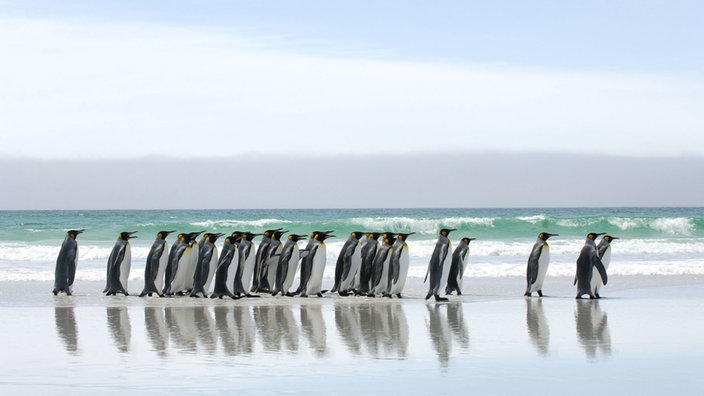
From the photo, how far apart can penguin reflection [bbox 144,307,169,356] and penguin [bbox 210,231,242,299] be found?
6.02 feet

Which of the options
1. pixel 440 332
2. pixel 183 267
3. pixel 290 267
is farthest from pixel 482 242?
pixel 440 332

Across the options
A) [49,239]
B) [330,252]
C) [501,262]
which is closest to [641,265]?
[501,262]

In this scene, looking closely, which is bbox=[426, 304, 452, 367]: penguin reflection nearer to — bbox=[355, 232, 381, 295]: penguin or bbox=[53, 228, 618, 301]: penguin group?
bbox=[53, 228, 618, 301]: penguin group

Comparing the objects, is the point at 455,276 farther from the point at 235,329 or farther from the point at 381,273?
the point at 235,329

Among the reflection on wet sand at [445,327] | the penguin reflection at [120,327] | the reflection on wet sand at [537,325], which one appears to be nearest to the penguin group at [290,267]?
the reflection on wet sand at [537,325]

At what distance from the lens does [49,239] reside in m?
39.2

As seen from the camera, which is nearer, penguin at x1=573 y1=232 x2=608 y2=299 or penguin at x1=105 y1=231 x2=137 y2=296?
penguin at x1=573 y1=232 x2=608 y2=299

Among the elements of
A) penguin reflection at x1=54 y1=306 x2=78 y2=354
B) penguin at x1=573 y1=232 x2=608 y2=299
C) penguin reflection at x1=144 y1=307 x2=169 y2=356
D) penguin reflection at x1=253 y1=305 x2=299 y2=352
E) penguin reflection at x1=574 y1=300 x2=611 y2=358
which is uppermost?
penguin at x1=573 y1=232 x2=608 y2=299

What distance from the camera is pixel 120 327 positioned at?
1132cm

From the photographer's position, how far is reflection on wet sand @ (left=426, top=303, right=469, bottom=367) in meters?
9.45

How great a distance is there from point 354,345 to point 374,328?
58.5 inches

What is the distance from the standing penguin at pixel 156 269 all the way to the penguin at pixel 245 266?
1200 millimetres

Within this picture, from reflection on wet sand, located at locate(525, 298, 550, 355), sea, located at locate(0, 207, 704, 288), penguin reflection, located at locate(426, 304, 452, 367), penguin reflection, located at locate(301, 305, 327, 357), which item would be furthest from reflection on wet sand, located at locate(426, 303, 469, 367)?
sea, located at locate(0, 207, 704, 288)

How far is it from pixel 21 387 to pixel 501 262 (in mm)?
18099
